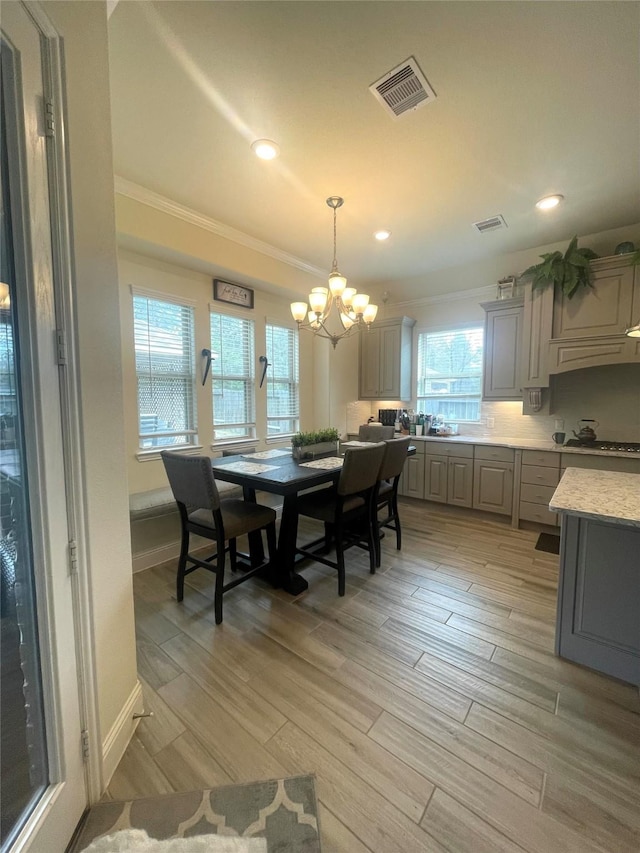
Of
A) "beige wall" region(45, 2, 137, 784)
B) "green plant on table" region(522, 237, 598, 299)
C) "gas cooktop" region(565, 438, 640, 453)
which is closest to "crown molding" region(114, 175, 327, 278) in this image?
"beige wall" region(45, 2, 137, 784)

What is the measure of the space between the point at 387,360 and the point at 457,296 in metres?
1.19

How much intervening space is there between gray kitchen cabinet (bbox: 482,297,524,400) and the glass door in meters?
4.01

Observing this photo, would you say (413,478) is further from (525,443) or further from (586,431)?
(586,431)

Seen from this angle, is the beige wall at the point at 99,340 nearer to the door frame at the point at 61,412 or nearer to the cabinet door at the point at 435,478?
the door frame at the point at 61,412

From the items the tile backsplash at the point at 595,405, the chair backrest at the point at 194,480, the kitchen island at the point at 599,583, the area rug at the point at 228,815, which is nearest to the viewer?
the area rug at the point at 228,815

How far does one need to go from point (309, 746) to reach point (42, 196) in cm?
214

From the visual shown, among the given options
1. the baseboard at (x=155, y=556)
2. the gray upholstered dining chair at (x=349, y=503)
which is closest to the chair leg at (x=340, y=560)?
the gray upholstered dining chair at (x=349, y=503)

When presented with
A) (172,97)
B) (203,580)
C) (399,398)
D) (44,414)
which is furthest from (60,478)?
(399,398)

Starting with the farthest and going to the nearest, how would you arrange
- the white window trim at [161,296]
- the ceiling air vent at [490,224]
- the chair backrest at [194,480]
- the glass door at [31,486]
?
the ceiling air vent at [490,224] < the white window trim at [161,296] < the chair backrest at [194,480] < the glass door at [31,486]

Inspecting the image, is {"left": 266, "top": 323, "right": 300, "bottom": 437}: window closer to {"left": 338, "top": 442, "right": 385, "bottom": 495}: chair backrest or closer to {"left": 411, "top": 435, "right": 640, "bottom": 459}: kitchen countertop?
{"left": 411, "top": 435, "right": 640, "bottom": 459}: kitchen countertop

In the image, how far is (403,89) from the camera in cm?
175

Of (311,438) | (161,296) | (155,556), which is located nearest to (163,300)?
(161,296)

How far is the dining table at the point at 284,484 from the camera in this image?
2.20 metres

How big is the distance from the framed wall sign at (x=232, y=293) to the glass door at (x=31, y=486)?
2.54 metres
